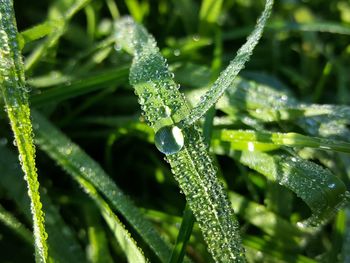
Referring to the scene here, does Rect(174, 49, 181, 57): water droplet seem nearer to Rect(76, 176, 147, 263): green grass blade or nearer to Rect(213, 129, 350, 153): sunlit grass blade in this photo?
Rect(213, 129, 350, 153): sunlit grass blade

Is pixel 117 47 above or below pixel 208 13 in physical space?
below

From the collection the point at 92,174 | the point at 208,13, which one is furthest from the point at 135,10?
the point at 92,174

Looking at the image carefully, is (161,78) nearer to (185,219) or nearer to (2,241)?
(185,219)

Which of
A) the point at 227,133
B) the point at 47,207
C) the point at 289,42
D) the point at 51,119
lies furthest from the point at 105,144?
the point at 289,42

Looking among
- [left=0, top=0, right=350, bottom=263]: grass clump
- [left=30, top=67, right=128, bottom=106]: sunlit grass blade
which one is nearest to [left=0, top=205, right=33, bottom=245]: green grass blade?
Result: [left=0, top=0, right=350, bottom=263]: grass clump

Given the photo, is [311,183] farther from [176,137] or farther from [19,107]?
[19,107]
